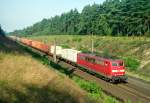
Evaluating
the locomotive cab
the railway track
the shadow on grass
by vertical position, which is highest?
the shadow on grass

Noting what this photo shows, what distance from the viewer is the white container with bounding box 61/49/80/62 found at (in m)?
55.6

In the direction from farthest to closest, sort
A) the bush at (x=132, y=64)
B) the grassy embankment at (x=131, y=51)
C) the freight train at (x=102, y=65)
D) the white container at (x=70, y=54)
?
the white container at (x=70, y=54)
the bush at (x=132, y=64)
the grassy embankment at (x=131, y=51)
the freight train at (x=102, y=65)

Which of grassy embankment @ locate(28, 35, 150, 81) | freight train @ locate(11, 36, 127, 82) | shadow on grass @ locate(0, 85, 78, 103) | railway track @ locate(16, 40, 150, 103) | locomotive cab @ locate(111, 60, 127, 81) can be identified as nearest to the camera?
shadow on grass @ locate(0, 85, 78, 103)

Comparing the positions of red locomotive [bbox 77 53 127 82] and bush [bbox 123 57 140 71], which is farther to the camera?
bush [bbox 123 57 140 71]

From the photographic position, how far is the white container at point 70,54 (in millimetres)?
55634

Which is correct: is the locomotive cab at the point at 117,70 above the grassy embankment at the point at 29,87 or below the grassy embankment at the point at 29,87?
below

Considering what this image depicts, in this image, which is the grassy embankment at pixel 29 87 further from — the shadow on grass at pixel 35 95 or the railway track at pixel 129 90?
the railway track at pixel 129 90

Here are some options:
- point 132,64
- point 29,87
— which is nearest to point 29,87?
point 29,87

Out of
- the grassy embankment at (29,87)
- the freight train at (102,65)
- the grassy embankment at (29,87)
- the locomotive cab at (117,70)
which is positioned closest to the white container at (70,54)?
the freight train at (102,65)

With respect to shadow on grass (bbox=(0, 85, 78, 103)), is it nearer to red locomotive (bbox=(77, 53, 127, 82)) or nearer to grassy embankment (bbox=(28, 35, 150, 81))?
red locomotive (bbox=(77, 53, 127, 82))

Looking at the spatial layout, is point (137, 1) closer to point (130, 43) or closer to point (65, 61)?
point (130, 43)

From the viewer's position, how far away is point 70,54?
59.0 m

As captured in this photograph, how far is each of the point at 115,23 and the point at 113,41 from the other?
31.9m

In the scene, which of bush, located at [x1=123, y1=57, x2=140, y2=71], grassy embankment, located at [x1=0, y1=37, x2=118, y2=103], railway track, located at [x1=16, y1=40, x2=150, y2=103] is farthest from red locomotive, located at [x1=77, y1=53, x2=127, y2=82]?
grassy embankment, located at [x1=0, y1=37, x2=118, y2=103]
